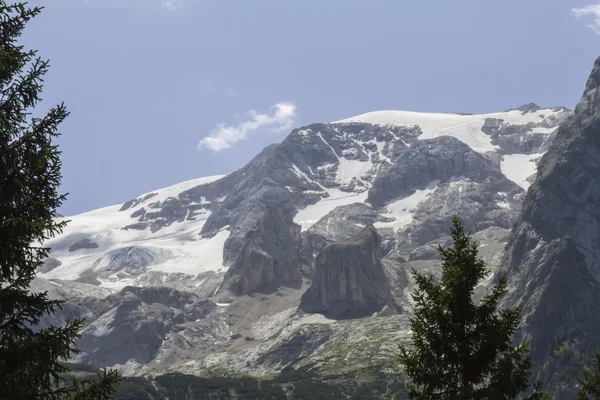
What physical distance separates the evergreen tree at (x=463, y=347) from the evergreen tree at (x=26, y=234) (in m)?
10.2

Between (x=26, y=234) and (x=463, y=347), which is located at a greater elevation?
(x=26, y=234)

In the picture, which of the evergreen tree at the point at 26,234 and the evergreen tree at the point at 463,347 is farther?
the evergreen tree at the point at 463,347

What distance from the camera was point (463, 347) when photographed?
2286 cm

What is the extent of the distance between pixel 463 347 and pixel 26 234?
46.1 feet

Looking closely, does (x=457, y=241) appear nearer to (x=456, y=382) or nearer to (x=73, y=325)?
(x=456, y=382)

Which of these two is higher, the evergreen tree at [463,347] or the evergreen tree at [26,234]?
the evergreen tree at [26,234]

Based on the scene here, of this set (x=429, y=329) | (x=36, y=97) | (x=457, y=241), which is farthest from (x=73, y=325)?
(x=457, y=241)

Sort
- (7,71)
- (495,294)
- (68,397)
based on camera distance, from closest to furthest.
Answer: (68,397)
(7,71)
(495,294)

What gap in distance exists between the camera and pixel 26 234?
18625 millimetres

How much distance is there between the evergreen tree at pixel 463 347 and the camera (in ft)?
74.6

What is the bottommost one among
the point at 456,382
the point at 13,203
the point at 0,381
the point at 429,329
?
the point at 456,382

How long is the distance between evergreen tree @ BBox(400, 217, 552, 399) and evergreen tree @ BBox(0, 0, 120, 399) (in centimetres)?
1019

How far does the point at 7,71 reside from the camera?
20672 mm

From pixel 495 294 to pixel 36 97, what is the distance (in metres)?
16.6
